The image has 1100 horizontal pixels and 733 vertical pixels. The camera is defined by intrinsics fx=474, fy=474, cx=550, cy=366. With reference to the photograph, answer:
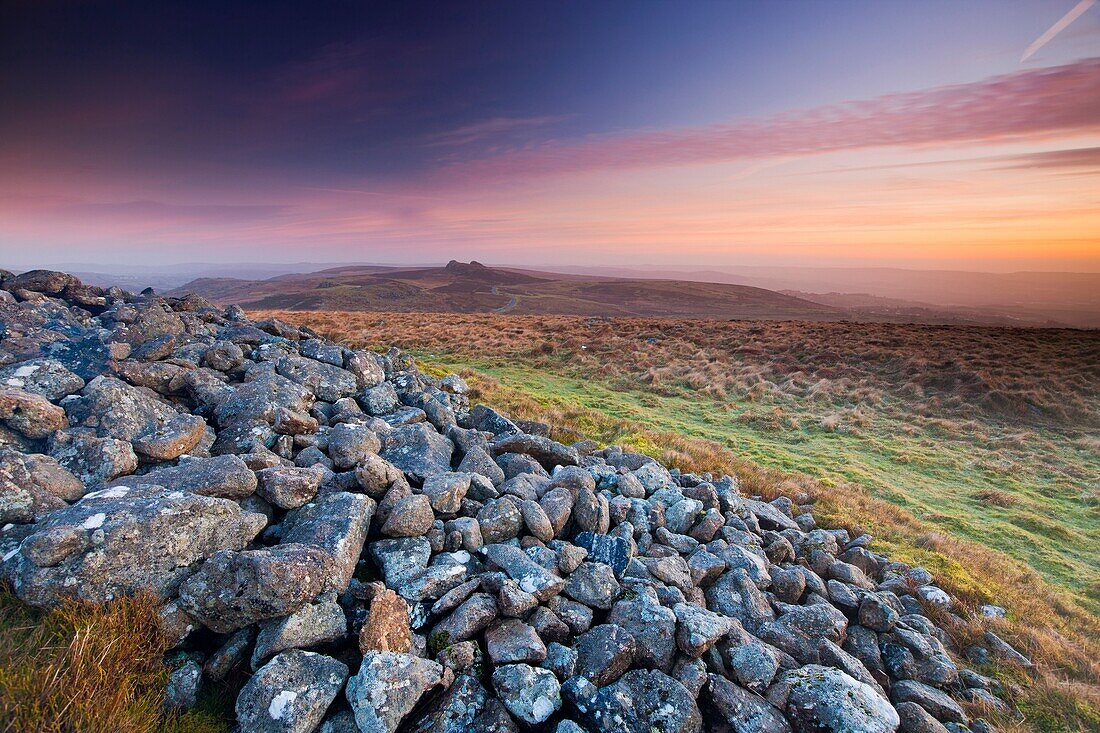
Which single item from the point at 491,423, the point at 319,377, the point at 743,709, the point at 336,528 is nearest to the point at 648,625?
the point at 743,709

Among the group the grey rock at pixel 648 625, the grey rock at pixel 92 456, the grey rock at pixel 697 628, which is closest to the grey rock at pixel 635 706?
the grey rock at pixel 648 625

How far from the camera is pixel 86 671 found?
3.17 m

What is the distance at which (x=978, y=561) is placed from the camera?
8.88 m

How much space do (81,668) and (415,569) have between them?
8.06ft

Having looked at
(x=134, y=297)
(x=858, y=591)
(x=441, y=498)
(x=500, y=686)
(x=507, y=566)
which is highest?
(x=134, y=297)

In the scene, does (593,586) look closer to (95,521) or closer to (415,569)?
(415,569)

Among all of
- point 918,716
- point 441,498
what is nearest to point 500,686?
point 441,498

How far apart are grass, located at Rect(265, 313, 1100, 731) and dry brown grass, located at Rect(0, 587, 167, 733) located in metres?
7.95

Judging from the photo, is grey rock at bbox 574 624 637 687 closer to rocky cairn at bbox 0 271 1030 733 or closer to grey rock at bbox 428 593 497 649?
rocky cairn at bbox 0 271 1030 733

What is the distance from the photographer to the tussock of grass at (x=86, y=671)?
2.89 m

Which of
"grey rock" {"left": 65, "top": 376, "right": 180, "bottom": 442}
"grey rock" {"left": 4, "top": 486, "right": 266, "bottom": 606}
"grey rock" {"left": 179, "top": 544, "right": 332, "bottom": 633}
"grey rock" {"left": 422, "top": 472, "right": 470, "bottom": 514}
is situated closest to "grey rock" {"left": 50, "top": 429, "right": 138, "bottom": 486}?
"grey rock" {"left": 65, "top": 376, "right": 180, "bottom": 442}

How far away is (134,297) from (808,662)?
47.0 ft

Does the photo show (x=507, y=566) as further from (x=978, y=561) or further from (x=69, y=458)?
(x=978, y=561)

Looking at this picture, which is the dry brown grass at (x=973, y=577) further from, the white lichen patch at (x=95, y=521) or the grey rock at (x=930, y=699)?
the white lichen patch at (x=95, y=521)
